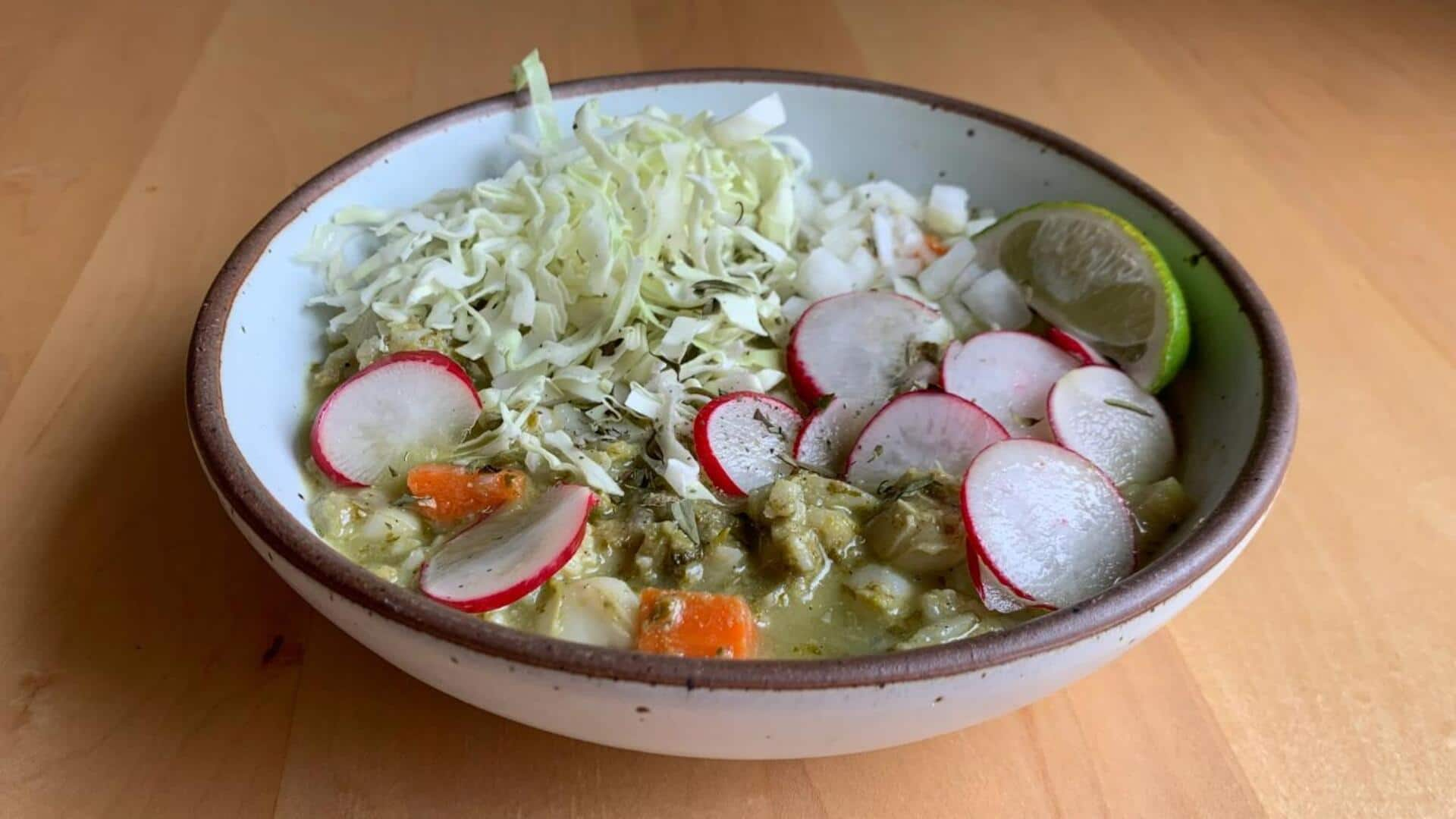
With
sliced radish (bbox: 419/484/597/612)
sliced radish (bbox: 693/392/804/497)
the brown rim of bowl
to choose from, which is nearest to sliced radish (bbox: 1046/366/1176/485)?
the brown rim of bowl

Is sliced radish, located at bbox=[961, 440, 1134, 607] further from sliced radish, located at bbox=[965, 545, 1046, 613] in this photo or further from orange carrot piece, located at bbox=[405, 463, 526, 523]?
orange carrot piece, located at bbox=[405, 463, 526, 523]

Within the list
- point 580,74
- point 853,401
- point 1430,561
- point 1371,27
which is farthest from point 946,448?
point 1371,27

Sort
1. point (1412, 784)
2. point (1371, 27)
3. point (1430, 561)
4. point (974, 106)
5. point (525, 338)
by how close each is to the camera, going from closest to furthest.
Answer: point (1412, 784)
point (1430, 561)
point (525, 338)
point (974, 106)
point (1371, 27)

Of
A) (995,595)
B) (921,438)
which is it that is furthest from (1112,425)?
(995,595)

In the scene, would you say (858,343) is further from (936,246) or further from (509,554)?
(509,554)

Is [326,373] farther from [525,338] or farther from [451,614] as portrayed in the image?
[451,614]

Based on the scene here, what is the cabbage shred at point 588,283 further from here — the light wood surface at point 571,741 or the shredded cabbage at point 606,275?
the light wood surface at point 571,741

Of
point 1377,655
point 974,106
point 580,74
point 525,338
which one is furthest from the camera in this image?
point 580,74
